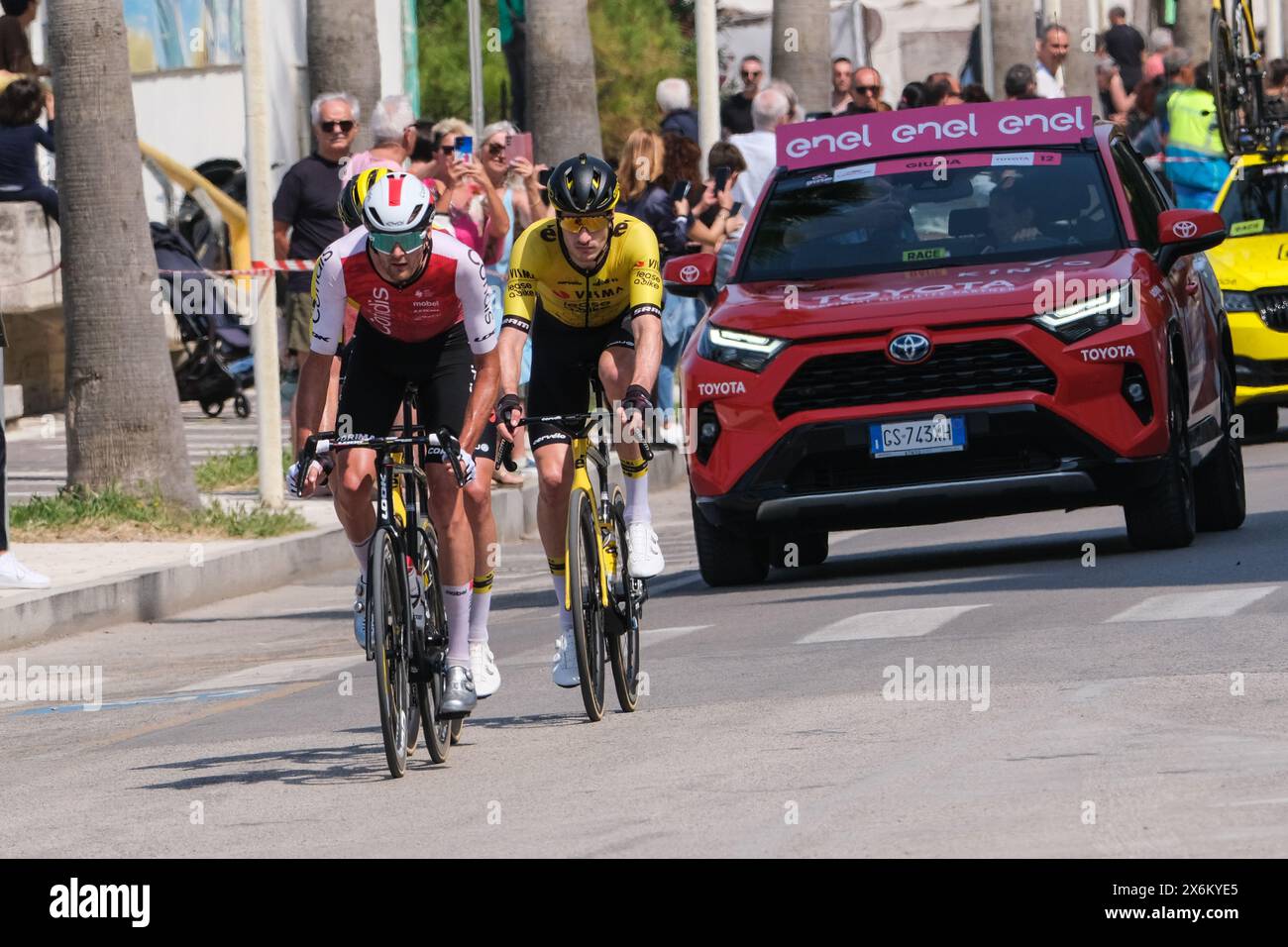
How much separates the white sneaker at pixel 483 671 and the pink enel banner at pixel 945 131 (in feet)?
18.6

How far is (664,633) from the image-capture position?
13391 millimetres

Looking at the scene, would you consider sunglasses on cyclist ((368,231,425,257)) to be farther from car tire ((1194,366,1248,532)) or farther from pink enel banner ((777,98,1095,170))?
car tire ((1194,366,1248,532))

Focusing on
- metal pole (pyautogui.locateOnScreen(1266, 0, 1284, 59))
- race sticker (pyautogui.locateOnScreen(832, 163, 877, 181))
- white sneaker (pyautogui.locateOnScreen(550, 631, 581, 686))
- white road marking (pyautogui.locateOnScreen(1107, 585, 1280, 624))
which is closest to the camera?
white sneaker (pyautogui.locateOnScreen(550, 631, 581, 686))

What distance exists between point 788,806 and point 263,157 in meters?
11.1

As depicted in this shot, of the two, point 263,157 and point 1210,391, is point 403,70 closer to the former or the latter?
point 263,157

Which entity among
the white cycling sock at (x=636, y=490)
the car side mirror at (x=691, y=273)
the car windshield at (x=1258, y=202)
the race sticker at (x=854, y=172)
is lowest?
the car windshield at (x=1258, y=202)

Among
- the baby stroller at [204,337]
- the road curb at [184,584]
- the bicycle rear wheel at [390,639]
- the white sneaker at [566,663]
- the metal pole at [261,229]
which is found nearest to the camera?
the bicycle rear wheel at [390,639]

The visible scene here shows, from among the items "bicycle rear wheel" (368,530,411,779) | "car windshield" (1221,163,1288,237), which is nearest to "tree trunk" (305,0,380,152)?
"car windshield" (1221,163,1288,237)

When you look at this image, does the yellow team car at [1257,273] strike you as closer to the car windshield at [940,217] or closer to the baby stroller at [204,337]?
the car windshield at [940,217]

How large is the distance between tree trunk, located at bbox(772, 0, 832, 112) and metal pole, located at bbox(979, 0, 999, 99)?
20.0 feet

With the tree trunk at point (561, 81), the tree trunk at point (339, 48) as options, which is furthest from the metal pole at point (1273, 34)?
the tree trunk at point (339, 48)

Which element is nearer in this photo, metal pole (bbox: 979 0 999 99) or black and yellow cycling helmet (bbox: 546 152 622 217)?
black and yellow cycling helmet (bbox: 546 152 622 217)

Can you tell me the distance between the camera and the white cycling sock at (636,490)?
38.4ft
